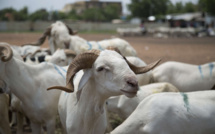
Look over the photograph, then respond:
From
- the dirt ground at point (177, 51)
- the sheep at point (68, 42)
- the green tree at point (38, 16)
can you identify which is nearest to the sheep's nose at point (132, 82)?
the sheep at point (68, 42)

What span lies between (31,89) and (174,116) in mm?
2677

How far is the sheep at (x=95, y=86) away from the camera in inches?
144

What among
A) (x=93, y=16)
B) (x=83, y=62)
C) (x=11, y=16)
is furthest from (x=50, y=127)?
(x=93, y=16)

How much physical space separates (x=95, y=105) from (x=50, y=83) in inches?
67.9

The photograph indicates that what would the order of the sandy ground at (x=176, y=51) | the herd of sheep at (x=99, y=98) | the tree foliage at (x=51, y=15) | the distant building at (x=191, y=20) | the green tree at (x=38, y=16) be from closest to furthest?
the herd of sheep at (x=99, y=98), the sandy ground at (x=176, y=51), the distant building at (x=191, y=20), the tree foliage at (x=51, y=15), the green tree at (x=38, y=16)

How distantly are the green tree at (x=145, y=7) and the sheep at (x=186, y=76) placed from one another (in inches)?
2479

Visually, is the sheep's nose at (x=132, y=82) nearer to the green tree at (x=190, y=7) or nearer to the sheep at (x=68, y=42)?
the sheep at (x=68, y=42)

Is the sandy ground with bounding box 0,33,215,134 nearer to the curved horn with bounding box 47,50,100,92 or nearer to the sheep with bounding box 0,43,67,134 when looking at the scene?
the sheep with bounding box 0,43,67,134

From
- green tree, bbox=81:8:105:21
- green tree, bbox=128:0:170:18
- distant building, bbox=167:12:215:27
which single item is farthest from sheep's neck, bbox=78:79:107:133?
green tree, bbox=81:8:105:21

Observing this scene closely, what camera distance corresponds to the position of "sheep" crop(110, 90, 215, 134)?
4.07 meters

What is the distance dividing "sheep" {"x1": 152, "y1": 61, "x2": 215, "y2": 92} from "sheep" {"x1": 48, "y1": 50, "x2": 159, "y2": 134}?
3.47 meters

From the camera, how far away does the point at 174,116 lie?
163 inches

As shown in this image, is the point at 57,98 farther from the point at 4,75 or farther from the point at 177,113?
the point at 177,113

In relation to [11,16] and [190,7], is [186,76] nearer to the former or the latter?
[11,16]
